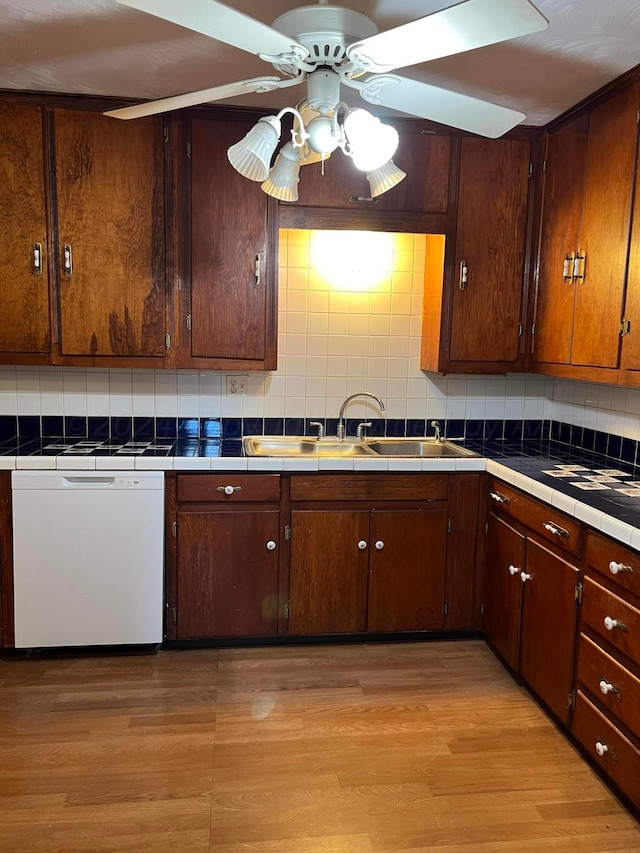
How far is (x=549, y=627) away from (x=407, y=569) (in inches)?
29.4

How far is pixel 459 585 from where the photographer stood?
3100 millimetres

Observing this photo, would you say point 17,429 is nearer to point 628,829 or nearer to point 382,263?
point 382,263

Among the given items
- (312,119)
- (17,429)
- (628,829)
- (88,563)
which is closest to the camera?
(312,119)

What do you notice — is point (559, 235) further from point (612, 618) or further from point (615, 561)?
point (612, 618)

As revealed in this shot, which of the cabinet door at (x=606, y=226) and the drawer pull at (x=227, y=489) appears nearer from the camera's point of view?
the cabinet door at (x=606, y=226)

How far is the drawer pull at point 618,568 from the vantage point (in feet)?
6.55

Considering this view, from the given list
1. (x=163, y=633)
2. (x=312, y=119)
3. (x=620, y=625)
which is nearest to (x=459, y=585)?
(x=620, y=625)

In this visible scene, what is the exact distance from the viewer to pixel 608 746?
82.6 inches

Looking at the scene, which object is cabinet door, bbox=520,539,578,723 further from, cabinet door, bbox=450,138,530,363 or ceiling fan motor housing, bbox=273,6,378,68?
ceiling fan motor housing, bbox=273,6,378,68

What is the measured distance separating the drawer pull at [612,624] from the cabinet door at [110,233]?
209cm

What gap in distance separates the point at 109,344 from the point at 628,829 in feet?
8.59

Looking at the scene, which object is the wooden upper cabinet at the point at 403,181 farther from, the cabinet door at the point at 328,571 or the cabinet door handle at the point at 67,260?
the cabinet door at the point at 328,571

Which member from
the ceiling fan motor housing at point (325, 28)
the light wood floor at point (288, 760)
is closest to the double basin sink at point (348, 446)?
the light wood floor at point (288, 760)

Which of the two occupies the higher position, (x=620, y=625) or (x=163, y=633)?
(x=620, y=625)
